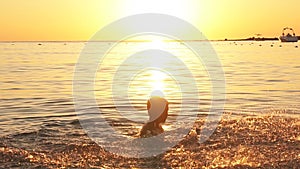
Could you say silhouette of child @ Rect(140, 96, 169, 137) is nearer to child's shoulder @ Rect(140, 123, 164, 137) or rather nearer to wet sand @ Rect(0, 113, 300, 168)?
child's shoulder @ Rect(140, 123, 164, 137)

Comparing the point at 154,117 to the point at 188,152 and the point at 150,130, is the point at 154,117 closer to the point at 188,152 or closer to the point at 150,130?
the point at 150,130

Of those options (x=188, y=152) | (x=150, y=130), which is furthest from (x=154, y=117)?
(x=188, y=152)

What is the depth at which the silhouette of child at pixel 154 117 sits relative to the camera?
15.0m

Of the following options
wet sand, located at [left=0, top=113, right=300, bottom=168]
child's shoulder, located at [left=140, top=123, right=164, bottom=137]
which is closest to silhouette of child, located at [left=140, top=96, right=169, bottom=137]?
child's shoulder, located at [left=140, top=123, right=164, bottom=137]

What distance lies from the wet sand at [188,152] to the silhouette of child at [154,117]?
1288 mm

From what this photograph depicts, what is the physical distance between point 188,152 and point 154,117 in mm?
3091

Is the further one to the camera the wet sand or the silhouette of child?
the silhouette of child

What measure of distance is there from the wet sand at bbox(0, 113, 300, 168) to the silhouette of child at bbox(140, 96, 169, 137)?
129 cm

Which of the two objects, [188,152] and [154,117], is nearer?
[188,152]

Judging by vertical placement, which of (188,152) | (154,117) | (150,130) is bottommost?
(188,152)

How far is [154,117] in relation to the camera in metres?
15.1

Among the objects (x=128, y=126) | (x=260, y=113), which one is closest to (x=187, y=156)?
(x=128, y=126)

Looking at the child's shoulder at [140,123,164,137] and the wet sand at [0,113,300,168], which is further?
the child's shoulder at [140,123,164,137]

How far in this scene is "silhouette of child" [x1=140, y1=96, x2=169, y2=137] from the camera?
1499 cm
